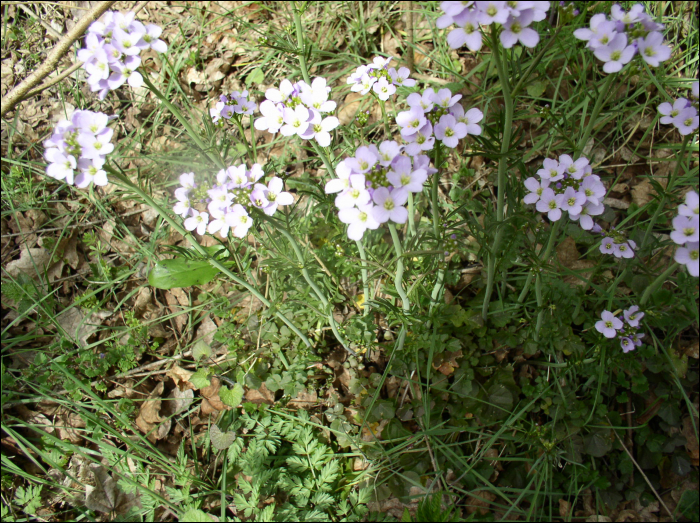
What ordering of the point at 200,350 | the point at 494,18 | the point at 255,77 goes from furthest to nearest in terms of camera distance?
the point at 255,77 < the point at 200,350 < the point at 494,18

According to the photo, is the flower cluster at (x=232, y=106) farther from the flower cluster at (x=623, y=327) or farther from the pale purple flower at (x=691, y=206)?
the flower cluster at (x=623, y=327)

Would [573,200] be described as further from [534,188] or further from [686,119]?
[686,119]

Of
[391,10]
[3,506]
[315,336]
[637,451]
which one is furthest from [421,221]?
[3,506]

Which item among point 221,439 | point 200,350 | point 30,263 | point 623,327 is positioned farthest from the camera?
point 30,263

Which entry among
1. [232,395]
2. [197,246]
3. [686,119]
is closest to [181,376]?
[232,395]

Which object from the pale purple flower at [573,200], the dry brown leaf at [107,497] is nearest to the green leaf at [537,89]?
the pale purple flower at [573,200]

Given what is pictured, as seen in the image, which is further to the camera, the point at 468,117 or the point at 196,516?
the point at 196,516
